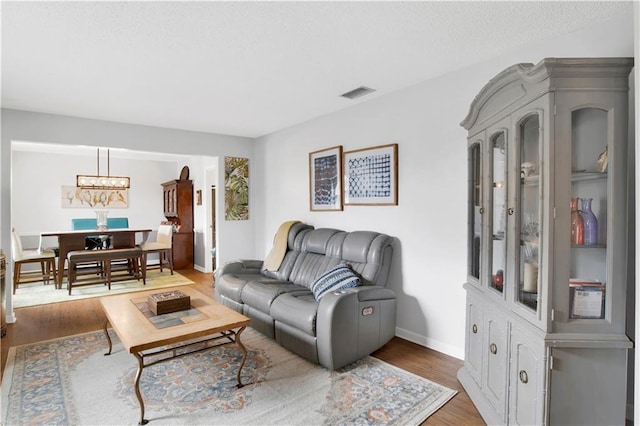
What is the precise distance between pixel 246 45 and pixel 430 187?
1.91 m

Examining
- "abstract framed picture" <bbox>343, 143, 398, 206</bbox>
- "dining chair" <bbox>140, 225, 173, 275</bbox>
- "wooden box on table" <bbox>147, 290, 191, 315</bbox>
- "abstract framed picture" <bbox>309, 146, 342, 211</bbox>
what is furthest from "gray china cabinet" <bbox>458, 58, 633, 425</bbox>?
"dining chair" <bbox>140, 225, 173, 275</bbox>

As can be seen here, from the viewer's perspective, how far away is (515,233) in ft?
6.29

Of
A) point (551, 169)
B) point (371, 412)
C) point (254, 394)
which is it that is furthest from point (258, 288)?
point (551, 169)

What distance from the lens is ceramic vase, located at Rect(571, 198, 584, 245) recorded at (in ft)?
5.43

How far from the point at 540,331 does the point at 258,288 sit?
8.06 ft

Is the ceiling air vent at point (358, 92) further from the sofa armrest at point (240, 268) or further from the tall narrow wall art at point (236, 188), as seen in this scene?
the tall narrow wall art at point (236, 188)

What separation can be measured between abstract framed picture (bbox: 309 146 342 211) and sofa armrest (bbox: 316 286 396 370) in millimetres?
1425

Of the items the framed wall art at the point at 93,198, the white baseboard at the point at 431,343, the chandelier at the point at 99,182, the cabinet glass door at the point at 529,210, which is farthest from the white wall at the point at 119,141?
the cabinet glass door at the point at 529,210

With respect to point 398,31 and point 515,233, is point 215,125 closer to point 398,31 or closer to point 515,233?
point 398,31

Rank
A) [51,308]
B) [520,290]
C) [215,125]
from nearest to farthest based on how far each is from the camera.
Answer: [520,290], [51,308], [215,125]

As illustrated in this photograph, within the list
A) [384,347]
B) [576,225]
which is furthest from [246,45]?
[384,347]

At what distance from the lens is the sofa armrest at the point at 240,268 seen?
13.6 feet

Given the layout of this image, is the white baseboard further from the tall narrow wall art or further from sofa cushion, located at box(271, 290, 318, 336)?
the tall narrow wall art

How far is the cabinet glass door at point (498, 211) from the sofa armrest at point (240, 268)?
2900mm
